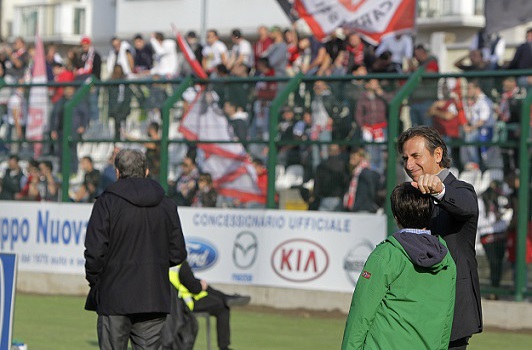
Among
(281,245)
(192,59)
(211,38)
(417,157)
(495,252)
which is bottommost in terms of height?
(281,245)

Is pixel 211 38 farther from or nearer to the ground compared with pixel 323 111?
farther from the ground

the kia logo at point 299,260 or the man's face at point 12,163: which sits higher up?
the man's face at point 12,163

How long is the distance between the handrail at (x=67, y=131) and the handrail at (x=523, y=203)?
6.14 m

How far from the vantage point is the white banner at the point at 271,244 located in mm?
15977

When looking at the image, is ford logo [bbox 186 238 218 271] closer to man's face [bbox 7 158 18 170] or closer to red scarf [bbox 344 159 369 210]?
red scarf [bbox 344 159 369 210]

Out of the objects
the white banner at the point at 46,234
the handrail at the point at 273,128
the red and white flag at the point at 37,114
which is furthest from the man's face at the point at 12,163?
the handrail at the point at 273,128

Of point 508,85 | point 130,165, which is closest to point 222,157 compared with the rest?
point 508,85

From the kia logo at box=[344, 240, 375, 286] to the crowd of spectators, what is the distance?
1.52 ft

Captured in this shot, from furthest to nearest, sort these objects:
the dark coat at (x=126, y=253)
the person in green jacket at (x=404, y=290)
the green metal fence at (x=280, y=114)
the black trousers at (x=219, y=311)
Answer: the green metal fence at (x=280, y=114) → the black trousers at (x=219, y=311) → the dark coat at (x=126, y=253) → the person in green jacket at (x=404, y=290)

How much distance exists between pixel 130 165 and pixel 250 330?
250 inches

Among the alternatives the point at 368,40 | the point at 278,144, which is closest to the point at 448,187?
the point at 278,144

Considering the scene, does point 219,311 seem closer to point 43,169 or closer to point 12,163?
point 43,169

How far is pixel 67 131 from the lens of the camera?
1822cm

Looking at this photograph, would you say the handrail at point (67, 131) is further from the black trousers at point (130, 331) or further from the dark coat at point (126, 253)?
the black trousers at point (130, 331)
